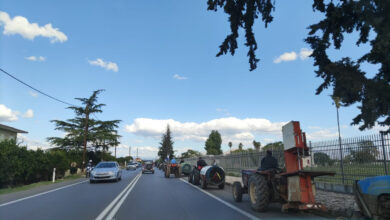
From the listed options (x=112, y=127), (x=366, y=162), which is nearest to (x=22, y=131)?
(x=112, y=127)

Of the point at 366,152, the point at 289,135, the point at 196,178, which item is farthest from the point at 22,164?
the point at 366,152

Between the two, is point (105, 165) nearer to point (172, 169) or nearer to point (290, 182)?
point (172, 169)

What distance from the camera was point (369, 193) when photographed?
5805 mm

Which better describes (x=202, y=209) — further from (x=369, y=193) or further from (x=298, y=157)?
(x=369, y=193)

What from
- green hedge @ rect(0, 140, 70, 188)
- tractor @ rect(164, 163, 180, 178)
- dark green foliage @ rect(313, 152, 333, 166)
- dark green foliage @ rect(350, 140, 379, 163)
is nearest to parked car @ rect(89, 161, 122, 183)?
green hedge @ rect(0, 140, 70, 188)

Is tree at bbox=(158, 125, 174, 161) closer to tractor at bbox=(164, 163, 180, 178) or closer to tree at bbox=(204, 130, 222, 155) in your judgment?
tree at bbox=(204, 130, 222, 155)

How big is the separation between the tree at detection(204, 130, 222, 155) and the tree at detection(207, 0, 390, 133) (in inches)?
3920

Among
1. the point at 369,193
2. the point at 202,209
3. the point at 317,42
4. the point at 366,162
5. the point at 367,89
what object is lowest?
the point at 202,209

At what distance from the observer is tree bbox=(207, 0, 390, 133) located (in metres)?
5.69

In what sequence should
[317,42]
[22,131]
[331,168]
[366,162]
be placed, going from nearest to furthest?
[317,42], [366,162], [331,168], [22,131]

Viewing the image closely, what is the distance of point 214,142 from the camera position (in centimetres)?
10981

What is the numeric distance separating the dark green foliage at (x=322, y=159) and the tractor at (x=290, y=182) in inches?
120

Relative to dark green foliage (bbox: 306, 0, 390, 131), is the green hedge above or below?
below

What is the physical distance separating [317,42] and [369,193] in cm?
363
